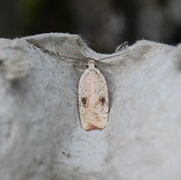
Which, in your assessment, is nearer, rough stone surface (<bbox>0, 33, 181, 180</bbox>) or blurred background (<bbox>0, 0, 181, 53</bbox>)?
rough stone surface (<bbox>0, 33, 181, 180</bbox>)

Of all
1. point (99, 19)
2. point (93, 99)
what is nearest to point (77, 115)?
point (93, 99)

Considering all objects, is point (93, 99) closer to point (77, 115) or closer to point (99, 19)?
point (77, 115)

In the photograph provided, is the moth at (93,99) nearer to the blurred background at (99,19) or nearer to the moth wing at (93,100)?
the moth wing at (93,100)

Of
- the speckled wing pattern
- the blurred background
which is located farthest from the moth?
the blurred background

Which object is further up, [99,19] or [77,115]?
[99,19]

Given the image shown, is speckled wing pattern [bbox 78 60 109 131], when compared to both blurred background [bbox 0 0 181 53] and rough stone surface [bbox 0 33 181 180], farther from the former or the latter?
blurred background [bbox 0 0 181 53]

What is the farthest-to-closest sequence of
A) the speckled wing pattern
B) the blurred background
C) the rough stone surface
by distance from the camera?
the blurred background → the speckled wing pattern → the rough stone surface

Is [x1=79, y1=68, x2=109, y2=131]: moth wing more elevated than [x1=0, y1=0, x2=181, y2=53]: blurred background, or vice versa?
[x1=0, y1=0, x2=181, y2=53]: blurred background

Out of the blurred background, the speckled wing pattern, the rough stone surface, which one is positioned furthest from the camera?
the blurred background
